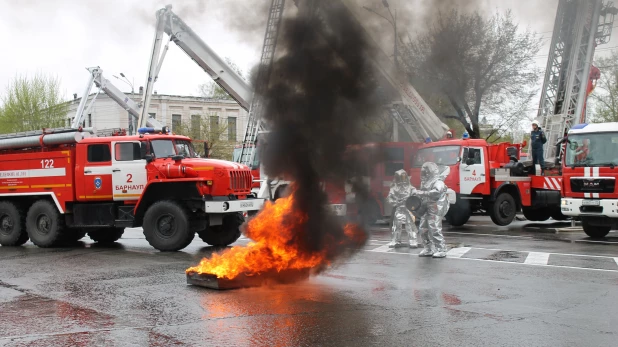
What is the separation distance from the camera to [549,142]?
23016mm

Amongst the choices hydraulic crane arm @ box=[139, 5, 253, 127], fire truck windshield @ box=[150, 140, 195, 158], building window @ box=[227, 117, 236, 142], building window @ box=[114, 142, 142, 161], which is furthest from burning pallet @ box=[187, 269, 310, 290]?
building window @ box=[227, 117, 236, 142]

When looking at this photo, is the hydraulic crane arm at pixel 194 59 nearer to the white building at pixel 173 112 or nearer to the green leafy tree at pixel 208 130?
the white building at pixel 173 112

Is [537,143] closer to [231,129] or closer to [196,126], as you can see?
[231,129]

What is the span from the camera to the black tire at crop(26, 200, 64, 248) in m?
14.4

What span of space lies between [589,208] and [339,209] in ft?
28.0

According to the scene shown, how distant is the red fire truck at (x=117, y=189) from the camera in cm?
1324

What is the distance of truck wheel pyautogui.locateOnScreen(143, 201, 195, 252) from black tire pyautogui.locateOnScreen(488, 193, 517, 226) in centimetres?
977

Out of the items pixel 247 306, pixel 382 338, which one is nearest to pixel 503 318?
pixel 382 338

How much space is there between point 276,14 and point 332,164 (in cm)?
224

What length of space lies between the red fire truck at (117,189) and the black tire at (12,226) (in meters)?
0.02

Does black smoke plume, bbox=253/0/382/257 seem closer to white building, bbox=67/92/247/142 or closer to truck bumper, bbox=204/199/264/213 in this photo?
truck bumper, bbox=204/199/264/213

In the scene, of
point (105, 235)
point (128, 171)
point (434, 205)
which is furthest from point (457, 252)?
point (105, 235)

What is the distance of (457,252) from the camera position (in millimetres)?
12680

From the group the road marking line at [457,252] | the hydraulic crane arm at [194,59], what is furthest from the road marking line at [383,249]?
the hydraulic crane arm at [194,59]
